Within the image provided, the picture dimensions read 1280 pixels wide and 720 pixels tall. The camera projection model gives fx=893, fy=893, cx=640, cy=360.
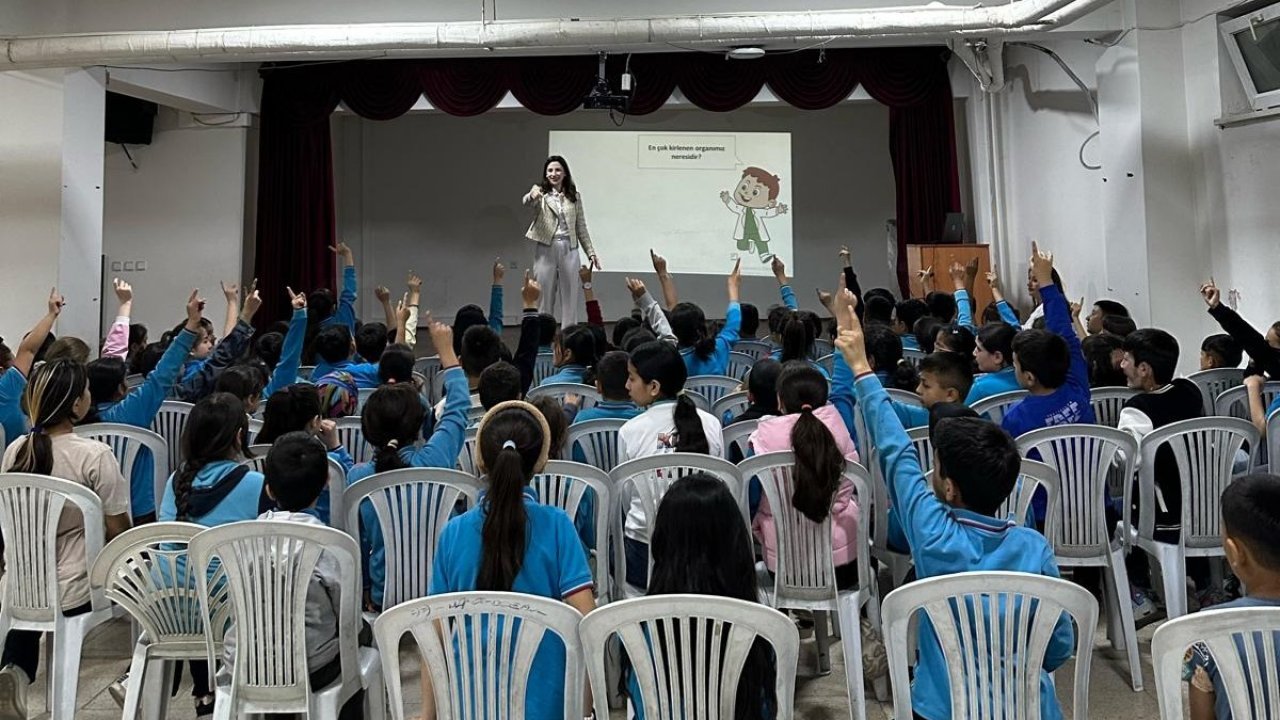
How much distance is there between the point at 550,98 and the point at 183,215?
3.90 m

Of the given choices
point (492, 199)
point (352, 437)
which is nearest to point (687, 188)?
point (492, 199)

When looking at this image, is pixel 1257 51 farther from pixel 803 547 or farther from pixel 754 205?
pixel 803 547

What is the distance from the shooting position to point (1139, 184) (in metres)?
6.12

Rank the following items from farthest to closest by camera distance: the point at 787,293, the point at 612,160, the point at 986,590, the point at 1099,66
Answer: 1. the point at 612,160
2. the point at 1099,66
3. the point at 787,293
4. the point at 986,590

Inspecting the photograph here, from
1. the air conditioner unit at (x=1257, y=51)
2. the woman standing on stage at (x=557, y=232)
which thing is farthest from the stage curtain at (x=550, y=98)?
the air conditioner unit at (x=1257, y=51)

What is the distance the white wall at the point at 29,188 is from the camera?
6656 millimetres

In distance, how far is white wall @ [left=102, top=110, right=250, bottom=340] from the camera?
895 cm

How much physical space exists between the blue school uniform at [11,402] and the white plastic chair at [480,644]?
8.60 ft

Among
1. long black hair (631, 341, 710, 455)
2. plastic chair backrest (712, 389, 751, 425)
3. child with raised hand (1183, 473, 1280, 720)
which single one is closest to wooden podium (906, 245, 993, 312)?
plastic chair backrest (712, 389, 751, 425)

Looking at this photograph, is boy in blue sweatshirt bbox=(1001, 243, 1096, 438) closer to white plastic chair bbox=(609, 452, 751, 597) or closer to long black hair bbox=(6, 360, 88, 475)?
white plastic chair bbox=(609, 452, 751, 597)

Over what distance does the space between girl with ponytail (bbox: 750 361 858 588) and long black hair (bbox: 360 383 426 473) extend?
1.07 metres

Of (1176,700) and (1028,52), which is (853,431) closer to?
(1176,700)

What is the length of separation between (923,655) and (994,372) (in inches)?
91.0

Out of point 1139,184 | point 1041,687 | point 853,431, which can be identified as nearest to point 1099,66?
point 1139,184
